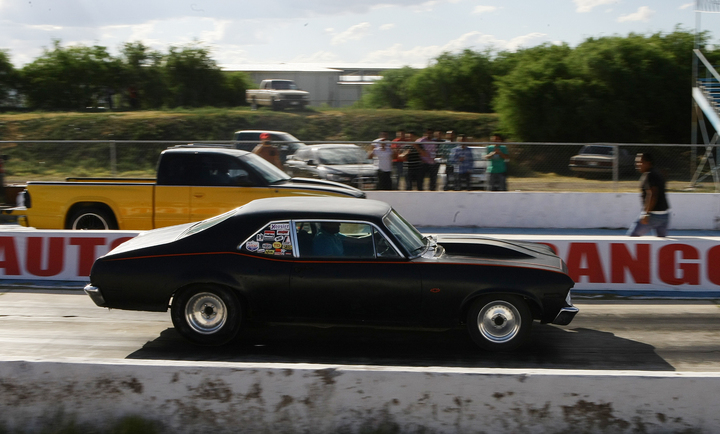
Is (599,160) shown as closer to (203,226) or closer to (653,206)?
(653,206)

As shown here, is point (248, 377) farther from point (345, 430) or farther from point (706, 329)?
point (706, 329)

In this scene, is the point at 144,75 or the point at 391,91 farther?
the point at 391,91

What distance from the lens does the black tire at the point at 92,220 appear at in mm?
10312

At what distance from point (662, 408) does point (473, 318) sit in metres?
1.90

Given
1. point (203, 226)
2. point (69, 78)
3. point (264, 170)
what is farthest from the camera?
point (69, 78)

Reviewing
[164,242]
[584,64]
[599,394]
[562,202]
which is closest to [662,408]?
[599,394]

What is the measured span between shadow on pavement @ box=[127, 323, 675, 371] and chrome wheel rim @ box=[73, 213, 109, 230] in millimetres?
4582

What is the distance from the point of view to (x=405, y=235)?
19.8ft

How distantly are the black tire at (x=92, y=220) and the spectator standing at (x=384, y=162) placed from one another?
590cm

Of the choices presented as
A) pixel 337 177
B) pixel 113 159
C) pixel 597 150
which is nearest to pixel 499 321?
pixel 337 177

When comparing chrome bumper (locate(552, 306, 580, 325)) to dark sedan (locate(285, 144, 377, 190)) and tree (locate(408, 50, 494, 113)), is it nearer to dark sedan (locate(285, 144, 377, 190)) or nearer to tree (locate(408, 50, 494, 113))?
dark sedan (locate(285, 144, 377, 190))

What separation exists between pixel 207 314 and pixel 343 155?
8.89m

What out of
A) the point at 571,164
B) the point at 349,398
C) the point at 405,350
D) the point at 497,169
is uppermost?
the point at 571,164

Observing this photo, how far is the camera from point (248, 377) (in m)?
4.05
